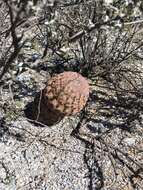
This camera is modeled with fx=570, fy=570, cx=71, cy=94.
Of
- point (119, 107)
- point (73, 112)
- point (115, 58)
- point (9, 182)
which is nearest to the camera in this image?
point (9, 182)

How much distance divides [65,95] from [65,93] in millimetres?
18

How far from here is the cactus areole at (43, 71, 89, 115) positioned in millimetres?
4688

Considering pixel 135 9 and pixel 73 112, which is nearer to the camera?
pixel 135 9

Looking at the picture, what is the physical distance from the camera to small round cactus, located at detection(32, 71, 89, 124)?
4.69 m

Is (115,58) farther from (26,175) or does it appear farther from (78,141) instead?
(26,175)

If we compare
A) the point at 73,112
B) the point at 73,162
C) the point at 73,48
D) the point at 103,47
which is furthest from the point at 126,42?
the point at 73,162

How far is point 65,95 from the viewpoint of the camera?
4.69 metres

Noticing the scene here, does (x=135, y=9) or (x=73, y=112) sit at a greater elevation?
(x=135, y=9)

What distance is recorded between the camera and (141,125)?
5062 mm

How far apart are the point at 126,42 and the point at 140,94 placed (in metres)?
0.52

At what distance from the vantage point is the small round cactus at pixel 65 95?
185 inches

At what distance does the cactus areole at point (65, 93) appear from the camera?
185 inches

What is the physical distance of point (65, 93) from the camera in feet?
15.4

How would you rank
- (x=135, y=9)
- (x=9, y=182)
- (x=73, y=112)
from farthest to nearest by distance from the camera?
(x=73, y=112), (x=9, y=182), (x=135, y=9)
